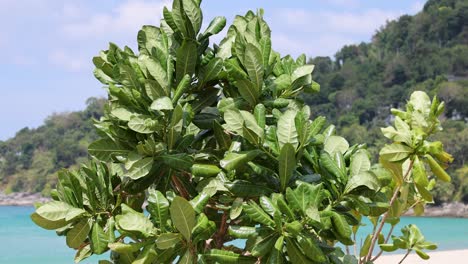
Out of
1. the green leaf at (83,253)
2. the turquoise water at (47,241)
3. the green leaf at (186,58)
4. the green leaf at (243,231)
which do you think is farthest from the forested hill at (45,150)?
the green leaf at (243,231)

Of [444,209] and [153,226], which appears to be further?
[444,209]

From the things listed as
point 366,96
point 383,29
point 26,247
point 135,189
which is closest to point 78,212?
point 135,189

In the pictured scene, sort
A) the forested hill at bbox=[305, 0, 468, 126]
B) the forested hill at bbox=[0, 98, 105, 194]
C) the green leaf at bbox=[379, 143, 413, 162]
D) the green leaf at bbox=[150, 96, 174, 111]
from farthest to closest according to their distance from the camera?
1. the forested hill at bbox=[0, 98, 105, 194]
2. the forested hill at bbox=[305, 0, 468, 126]
3. the green leaf at bbox=[379, 143, 413, 162]
4. the green leaf at bbox=[150, 96, 174, 111]

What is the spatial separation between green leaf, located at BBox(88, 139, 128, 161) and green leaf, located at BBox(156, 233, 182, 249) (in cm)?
38

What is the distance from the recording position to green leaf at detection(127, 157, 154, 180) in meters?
1.81

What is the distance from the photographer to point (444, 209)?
131ft

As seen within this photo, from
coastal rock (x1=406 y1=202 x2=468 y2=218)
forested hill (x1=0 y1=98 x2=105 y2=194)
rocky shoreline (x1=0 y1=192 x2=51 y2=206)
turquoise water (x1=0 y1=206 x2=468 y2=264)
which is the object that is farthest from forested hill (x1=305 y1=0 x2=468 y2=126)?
rocky shoreline (x1=0 y1=192 x2=51 y2=206)

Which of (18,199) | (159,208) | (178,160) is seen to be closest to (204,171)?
(178,160)

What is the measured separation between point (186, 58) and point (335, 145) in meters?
0.55

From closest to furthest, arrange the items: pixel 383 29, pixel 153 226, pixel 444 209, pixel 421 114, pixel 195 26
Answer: pixel 153 226, pixel 195 26, pixel 421 114, pixel 444 209, pixel 383 29

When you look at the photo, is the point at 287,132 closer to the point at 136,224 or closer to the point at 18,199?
the point at 136,224

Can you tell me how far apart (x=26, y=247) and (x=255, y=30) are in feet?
93.5

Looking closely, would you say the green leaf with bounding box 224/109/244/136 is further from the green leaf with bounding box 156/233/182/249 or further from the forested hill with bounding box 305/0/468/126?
the forested hill with bounding box 305/0/468/126

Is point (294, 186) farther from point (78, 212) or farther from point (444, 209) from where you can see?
point (444, 209)
